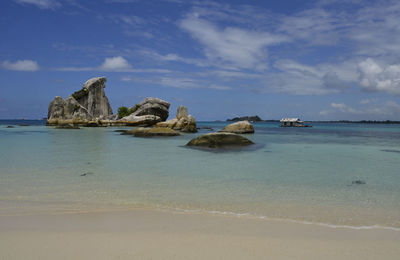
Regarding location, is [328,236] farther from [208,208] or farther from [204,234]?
[208,208]

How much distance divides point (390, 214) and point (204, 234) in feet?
11.0

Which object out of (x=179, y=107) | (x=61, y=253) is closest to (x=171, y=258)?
(x=61, y=253)

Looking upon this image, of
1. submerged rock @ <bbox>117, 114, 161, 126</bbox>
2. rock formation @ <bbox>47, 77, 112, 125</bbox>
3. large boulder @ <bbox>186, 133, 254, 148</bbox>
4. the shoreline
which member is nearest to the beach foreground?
the shoreline

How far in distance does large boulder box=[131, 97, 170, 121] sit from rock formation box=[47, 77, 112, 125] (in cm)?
1060

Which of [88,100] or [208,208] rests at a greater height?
[88,100]

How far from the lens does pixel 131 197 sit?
5.53 m

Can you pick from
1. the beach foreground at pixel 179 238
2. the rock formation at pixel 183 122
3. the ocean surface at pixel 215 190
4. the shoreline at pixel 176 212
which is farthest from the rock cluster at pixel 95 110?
the beach foreground at pixel 179 238

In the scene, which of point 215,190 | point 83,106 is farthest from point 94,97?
point 215,190

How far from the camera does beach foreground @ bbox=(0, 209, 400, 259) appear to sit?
9.86 ft

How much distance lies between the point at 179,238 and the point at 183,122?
3464 centimetres

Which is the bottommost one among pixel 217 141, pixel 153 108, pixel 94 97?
pixel 217 141

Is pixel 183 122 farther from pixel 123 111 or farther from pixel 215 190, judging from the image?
pixel 123 111

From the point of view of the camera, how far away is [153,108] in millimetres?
63875

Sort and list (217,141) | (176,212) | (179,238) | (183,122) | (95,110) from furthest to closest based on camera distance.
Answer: (95,110) < (183,122) < (217,141) < (176,212) < (179,238)
